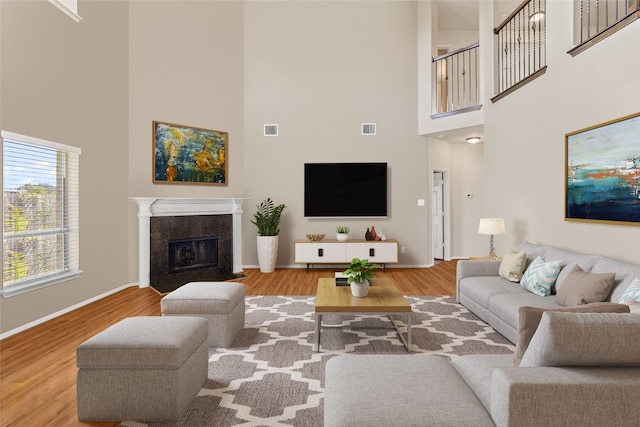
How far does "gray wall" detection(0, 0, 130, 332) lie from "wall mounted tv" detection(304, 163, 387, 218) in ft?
10.5

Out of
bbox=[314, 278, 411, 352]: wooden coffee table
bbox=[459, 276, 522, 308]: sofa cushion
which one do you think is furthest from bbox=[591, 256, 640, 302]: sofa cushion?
bbox=[314, 278, 411, 352]: wooden coffee table

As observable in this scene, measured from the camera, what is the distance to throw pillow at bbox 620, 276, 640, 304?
2.56m

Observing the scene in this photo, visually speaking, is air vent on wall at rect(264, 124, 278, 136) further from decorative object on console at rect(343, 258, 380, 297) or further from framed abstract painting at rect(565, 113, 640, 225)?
framed abstract painting at rect(565, 113, 640, 225)

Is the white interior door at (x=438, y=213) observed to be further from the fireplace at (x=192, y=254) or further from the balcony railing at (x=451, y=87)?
the fireplace at (x=192, y=254)

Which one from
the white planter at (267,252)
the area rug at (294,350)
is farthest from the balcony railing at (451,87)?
the area rug at (294,350)

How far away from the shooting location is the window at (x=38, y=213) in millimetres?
3775

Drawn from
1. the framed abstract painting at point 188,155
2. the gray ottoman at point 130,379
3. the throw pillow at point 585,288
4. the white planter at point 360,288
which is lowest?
the gray ottoman at point 130,379

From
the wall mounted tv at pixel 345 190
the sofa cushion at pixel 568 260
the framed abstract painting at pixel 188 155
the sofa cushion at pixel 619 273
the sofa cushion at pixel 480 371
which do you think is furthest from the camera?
the wall mounted tv at pixel 345 190

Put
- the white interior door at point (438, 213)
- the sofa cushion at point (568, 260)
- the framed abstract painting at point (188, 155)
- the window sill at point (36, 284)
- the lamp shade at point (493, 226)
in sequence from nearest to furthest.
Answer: the sofa cushion at point (568, 260)
the window sill at point (36, 284)
the lamp shade at point (493, 226)
the framed abstract painting at point (188, 155)
the white interior door at point (438, 213)

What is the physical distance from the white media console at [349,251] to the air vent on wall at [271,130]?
2.17m

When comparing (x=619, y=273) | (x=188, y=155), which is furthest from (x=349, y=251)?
(x=619, y=273)

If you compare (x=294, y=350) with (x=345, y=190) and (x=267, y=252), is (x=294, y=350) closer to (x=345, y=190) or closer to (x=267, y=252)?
(x=267, y=252)

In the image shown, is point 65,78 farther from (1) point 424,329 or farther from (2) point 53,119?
(1) point 424,329

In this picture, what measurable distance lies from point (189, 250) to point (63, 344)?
9.95ft
